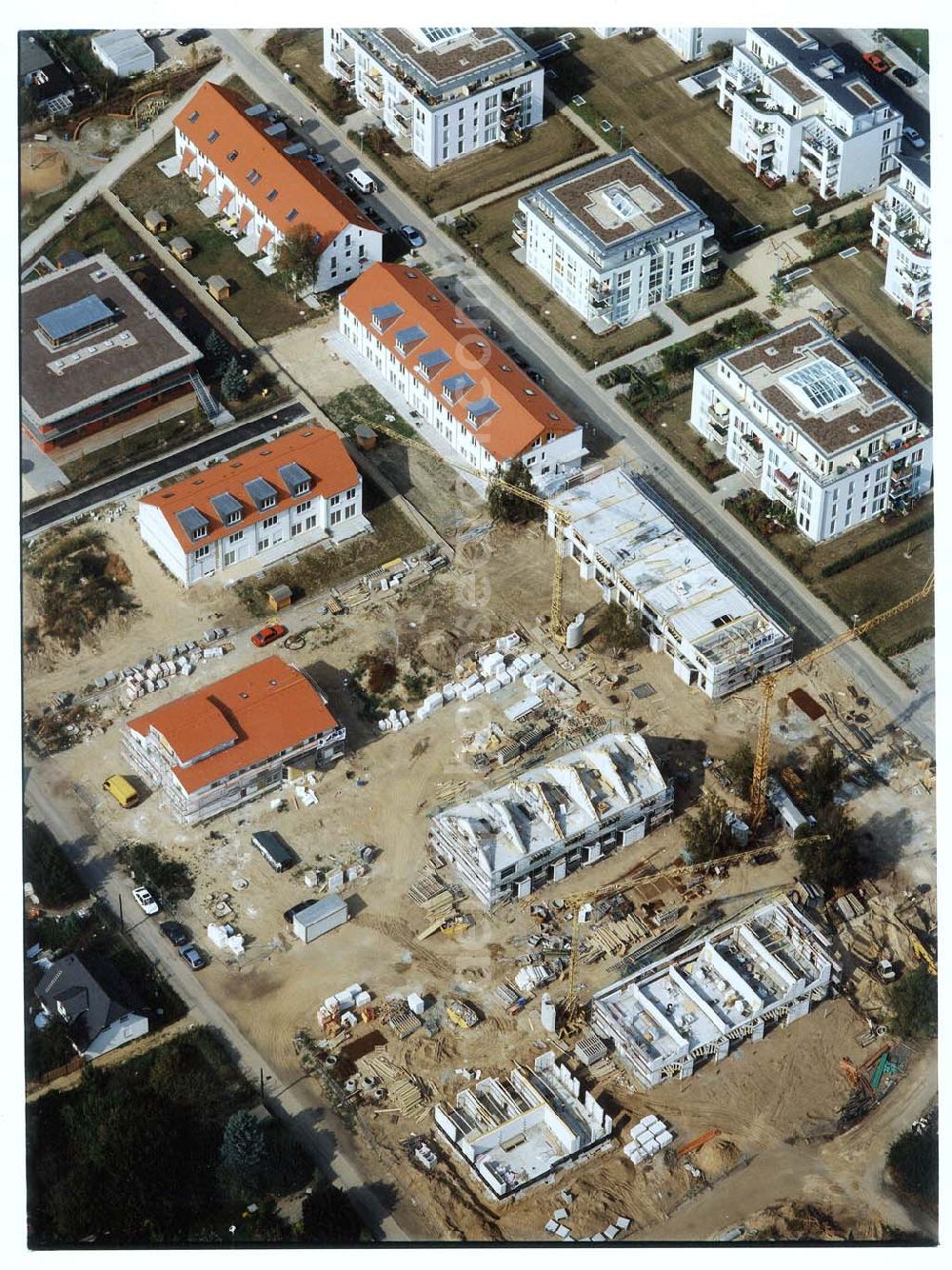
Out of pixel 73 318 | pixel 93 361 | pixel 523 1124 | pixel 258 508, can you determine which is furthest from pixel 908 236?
pixel 523 1124

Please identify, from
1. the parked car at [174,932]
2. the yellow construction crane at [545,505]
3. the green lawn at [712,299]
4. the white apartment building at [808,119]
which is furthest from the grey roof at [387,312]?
the parked car at [174,932]

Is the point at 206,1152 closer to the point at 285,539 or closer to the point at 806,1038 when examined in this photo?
the point at 806,1038

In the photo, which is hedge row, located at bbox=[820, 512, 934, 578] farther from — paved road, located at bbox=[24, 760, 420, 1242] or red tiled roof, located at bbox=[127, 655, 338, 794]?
paved road, located at bbox=[24, 760, 420, 1242]

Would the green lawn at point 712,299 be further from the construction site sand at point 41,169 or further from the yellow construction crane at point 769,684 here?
the construction site sand at point 41,169

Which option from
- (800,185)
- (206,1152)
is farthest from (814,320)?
(206,1152)

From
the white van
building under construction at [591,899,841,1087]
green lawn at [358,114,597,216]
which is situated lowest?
building under construction at [591,899,841,1087]

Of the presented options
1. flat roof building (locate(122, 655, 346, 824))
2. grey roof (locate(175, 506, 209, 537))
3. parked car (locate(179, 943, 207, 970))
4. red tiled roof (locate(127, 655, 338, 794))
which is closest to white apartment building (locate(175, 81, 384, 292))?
grey roof (locate(175, 506, 209, 537))
